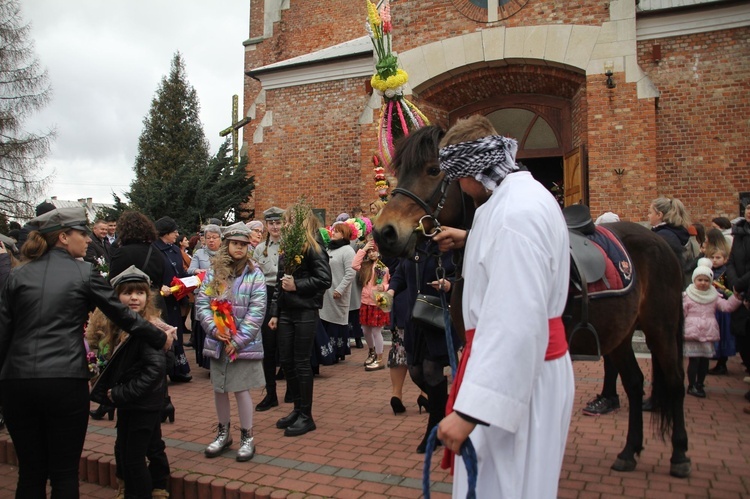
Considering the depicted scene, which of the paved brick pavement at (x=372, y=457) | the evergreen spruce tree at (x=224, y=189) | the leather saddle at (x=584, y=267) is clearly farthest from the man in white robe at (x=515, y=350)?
the evergreen spruce tree at (x=224, y=189)

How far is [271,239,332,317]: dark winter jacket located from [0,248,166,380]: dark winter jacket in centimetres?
221

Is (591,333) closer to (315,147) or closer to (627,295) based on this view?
(627,295)

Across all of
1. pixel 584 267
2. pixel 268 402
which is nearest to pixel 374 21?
pixel 584 267

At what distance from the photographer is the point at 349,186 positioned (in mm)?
16797

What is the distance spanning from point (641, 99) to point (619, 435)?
937 cm

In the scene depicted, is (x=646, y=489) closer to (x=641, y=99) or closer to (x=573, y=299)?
(x=573, y=299)

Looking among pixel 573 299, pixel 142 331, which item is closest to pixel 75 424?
pixel 142 331

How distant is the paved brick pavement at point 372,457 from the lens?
4.26 m

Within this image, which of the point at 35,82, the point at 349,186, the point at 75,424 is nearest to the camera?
the point at 75,424

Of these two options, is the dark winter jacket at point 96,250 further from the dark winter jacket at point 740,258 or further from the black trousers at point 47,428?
the dark winter jacket at point 740,258

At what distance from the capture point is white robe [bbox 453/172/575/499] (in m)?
1.99

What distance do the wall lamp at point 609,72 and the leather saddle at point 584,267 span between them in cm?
955

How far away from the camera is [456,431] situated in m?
2.00

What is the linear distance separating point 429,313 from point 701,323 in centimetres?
416
